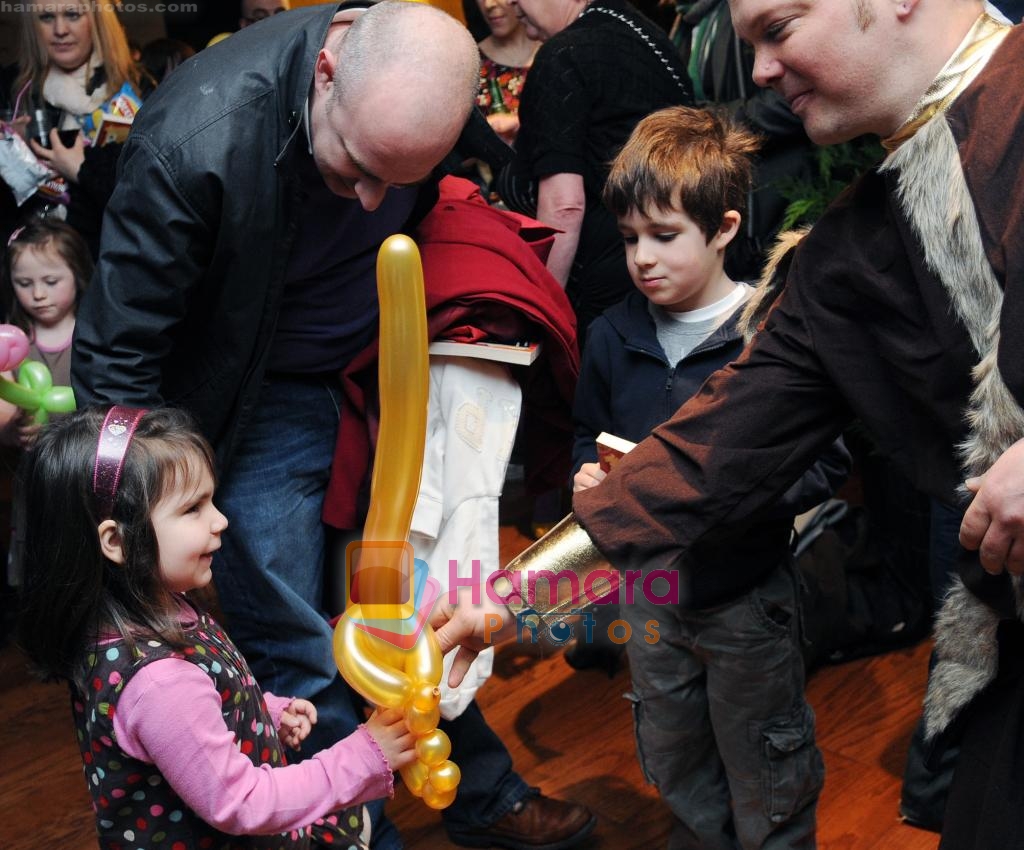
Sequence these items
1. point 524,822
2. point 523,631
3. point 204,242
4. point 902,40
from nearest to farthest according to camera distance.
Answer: point 902,40 → point 523,631 → point 204,242 → point 524,822

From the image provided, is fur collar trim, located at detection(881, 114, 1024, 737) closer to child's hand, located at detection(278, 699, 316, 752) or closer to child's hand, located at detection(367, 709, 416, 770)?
child's hand, located at detection(367, 709, 416, 770)

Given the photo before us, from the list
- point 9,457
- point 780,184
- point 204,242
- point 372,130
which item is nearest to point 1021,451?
point 372,130

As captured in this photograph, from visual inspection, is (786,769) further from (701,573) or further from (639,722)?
(701,573)

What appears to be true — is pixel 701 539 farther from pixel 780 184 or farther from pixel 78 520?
pixel 780 184

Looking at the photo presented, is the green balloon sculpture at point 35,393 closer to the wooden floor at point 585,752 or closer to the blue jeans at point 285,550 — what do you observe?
the blue jeans at point 285,550

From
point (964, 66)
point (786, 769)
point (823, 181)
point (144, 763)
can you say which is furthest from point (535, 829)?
point (823, 181)

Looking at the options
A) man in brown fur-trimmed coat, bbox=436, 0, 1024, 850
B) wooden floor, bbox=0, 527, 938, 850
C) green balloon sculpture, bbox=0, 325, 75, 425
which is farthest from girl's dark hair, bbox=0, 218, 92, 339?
man in brown fur-trimmed coat, bbox=436, 0, 1024, 850

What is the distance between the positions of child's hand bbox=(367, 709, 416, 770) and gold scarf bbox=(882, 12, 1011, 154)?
0.85m

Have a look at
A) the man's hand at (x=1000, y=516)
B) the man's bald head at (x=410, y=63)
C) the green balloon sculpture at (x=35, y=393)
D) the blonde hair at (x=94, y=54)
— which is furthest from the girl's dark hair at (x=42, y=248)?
the man's hand at (x=1000, y=516)

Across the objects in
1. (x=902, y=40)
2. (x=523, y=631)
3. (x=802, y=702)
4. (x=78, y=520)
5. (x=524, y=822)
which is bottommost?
(x=524, y=822)

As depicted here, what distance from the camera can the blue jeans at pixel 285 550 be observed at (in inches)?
73.7

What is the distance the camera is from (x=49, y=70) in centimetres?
298

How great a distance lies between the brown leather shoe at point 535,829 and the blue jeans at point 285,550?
283 mm

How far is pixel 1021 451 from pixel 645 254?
0.95m
